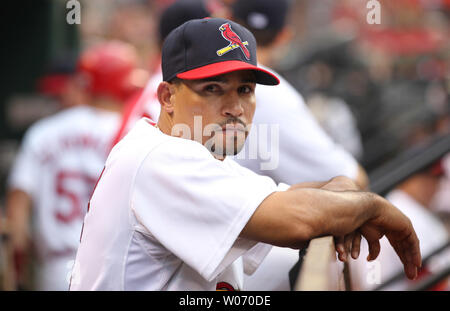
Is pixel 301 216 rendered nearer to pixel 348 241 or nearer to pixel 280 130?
pixel 348 241

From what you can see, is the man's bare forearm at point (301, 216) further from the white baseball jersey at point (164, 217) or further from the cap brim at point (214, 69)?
the cap brim at point (214, 69)

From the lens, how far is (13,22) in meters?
7.24

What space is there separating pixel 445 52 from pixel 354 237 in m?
10.0

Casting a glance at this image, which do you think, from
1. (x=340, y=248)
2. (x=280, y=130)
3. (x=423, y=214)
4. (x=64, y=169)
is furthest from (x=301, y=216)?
(x=64, y=169)

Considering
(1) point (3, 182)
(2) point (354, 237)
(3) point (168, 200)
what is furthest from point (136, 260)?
(1) point (3, 182)

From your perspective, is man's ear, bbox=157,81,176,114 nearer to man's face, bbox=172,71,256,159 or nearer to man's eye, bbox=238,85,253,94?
man's face, bbox=172,71,256,159

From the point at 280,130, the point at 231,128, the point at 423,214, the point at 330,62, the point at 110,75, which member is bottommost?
the point at 330,62

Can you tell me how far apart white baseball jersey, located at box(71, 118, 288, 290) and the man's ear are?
9 cm

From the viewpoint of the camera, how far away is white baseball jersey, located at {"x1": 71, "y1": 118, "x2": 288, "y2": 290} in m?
1.70

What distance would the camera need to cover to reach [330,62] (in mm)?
9938

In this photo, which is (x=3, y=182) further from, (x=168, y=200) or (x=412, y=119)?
(x=168, y=200)

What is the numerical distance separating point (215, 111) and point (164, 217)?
1.15 feet

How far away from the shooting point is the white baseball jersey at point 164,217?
170 cm
